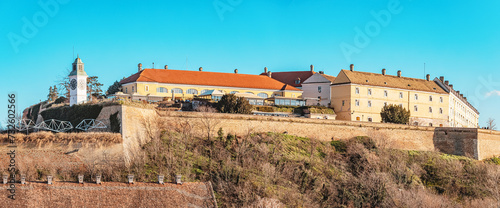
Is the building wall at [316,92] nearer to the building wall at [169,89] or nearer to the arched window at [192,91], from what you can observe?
the building wall at [169,89]

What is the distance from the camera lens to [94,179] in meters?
34.7

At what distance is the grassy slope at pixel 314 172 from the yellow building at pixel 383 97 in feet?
31.7

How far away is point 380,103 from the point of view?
62281mm

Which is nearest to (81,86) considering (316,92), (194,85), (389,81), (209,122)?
(209,122)

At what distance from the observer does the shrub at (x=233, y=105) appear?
5153cm

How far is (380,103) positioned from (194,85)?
19336mm

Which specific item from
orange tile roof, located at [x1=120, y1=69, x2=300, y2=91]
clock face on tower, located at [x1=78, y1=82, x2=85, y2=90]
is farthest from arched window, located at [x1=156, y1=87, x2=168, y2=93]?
clock face on tower, located at [x1=78, y1=82, x2=85, y2=90]

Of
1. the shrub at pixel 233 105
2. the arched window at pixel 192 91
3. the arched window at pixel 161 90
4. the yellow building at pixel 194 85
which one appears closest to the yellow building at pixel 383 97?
the yellow building at pixel 194 85

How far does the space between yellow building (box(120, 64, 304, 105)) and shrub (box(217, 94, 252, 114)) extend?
4543 millimetres

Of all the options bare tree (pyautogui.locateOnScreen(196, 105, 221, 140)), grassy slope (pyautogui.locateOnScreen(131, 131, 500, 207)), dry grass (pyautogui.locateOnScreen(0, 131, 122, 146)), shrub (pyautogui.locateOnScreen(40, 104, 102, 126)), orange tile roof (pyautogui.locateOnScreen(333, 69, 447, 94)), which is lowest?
grassy slope (pyautogui.locateOnScreen(131, 131, 500, 207))

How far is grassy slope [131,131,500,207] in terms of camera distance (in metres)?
38.4

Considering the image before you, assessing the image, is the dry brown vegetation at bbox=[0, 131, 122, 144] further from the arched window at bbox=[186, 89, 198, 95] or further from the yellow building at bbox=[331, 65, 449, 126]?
the yellow building at bbox=[331, 65, 449, 126]

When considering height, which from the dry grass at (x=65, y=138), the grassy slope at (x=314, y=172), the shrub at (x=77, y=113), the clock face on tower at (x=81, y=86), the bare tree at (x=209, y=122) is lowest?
the grassy slope at (x=314, y=172)

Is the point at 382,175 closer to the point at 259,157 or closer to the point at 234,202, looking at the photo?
the point at 259,157
